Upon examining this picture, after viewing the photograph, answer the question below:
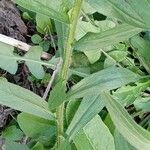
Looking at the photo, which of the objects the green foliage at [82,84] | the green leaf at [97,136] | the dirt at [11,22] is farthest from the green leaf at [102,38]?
the dirt at [11,22]

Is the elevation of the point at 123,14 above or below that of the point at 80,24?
above

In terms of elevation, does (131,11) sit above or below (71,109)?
above

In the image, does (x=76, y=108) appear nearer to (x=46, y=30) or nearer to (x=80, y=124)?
(x=80, y=124)

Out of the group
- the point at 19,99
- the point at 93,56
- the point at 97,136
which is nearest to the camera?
the point at 19,99

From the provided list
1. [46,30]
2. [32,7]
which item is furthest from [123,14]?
[46,30]

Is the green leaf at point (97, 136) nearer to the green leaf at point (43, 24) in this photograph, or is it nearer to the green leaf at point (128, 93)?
the green leaf at point (128, 93)

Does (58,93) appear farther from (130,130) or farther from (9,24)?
(9,24)

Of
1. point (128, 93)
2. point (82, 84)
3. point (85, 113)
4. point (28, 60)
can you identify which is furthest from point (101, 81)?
point (28, 60)
